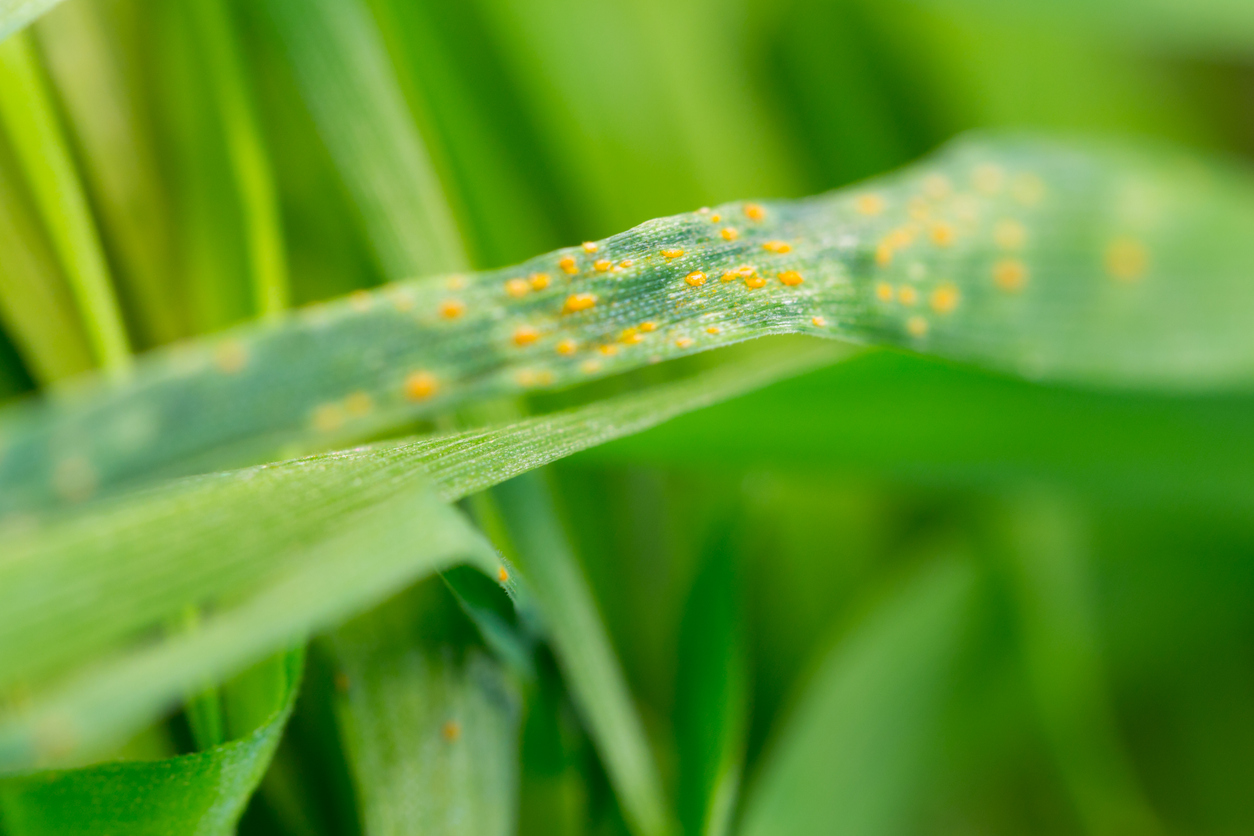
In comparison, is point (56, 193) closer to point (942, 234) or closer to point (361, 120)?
point (361, 120)

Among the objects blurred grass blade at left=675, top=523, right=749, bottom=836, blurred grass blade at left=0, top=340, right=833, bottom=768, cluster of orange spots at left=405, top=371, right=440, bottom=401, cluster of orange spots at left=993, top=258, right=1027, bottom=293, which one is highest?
cluster of orange spots at left=405, top=371, right=440, bottom=401

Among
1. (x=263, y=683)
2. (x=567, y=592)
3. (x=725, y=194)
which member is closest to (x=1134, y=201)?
(x=725, y=194)

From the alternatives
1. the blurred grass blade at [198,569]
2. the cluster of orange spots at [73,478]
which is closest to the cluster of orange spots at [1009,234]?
the blurred grass blade at [198,569]

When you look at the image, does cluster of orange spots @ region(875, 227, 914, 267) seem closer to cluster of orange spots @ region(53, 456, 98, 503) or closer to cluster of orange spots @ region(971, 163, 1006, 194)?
cluster of orange spots @ region(971, 163, 1006, 194)

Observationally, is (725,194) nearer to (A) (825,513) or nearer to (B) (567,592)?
(A) (825,513)

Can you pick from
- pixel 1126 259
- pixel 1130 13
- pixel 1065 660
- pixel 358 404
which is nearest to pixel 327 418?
pixel 358 404

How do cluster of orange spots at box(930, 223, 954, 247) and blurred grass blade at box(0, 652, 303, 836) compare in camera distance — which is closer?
blurred grass blade at box(0, 652, 303, 836)

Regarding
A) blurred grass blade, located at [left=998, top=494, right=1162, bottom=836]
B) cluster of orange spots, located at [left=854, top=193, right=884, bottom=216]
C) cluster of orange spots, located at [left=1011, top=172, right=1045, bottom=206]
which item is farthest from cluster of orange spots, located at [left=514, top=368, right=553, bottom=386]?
blurred grass blade, located at [left=998, top=494, right=1162, bottom=836]

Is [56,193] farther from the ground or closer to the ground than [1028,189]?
farther from the ground
